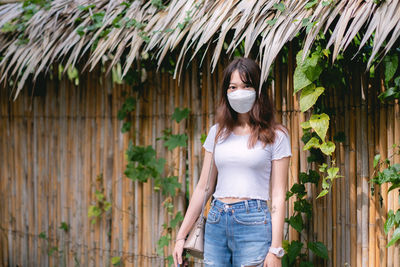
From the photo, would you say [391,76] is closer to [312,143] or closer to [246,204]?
[312,143]

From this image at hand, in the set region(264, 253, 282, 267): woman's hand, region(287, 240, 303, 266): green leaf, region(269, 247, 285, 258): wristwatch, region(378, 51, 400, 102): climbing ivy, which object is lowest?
region(287, 240, 303, 266): green leaf

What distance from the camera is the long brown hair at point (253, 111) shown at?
252 centimetres

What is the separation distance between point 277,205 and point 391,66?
867 mm

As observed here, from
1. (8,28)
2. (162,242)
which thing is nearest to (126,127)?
(162,242)

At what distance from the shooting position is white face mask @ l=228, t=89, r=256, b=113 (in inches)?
101

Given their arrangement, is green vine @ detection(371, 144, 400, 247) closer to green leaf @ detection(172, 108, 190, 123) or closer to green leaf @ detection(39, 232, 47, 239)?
green leaf @ detection(172, 108, 190, 123)

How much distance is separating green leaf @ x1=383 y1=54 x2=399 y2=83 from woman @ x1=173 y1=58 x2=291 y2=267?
57 cm

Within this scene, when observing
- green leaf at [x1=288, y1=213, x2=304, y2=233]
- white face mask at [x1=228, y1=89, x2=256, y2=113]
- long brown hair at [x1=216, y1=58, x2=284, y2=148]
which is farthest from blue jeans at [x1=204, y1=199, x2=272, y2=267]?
green leaf at [x1=288, y1=213, x2=304, y2=233]

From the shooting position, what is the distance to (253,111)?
259 centimetres

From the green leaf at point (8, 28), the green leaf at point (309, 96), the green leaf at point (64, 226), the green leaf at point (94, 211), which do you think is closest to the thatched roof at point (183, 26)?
the green leaf at point (8, 28)

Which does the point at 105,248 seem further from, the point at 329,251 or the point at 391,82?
the point at 391,82

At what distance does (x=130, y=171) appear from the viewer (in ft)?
12.8

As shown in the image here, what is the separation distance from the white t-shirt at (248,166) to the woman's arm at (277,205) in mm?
43

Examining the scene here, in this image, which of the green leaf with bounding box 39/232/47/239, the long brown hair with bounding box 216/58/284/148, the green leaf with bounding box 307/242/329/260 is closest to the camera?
the long brown hair with bounding box 216/58/284/148
